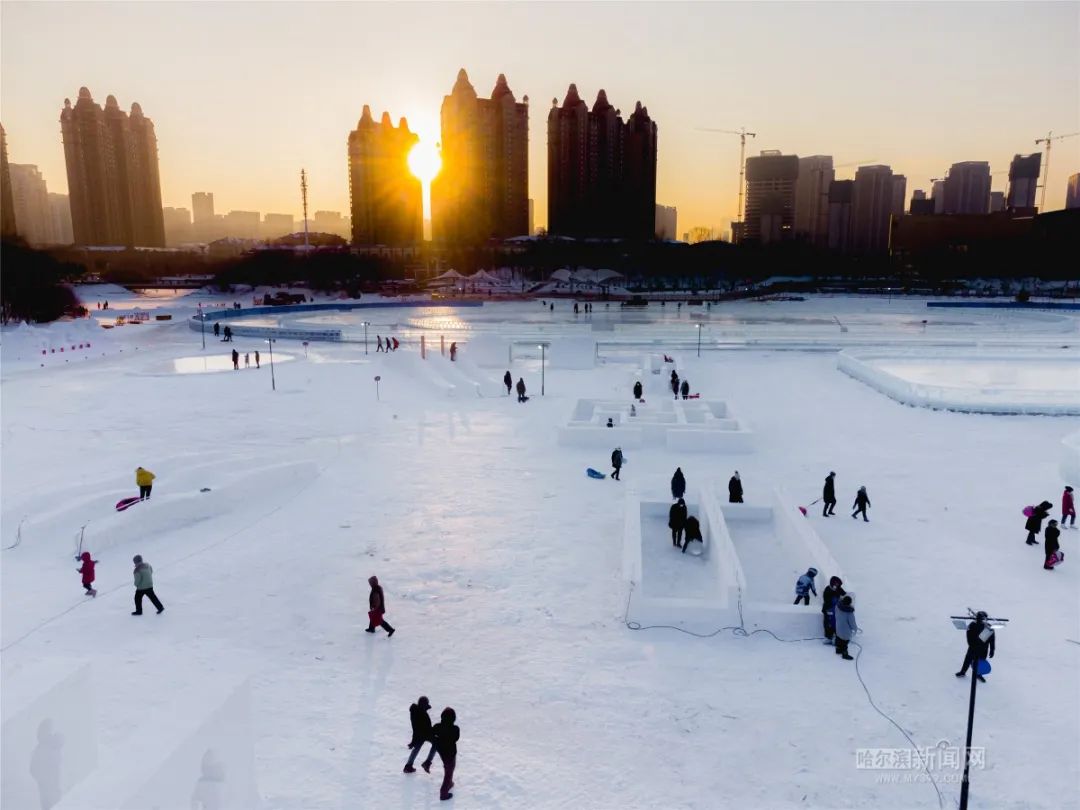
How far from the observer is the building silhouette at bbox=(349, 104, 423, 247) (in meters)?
160

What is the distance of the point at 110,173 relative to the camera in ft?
508

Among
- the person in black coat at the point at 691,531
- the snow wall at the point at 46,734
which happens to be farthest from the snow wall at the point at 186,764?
the person in black coat at the point at 691,531

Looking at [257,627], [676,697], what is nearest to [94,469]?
[257,627]

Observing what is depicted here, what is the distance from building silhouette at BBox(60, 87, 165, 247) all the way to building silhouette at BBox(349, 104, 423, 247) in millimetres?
49194

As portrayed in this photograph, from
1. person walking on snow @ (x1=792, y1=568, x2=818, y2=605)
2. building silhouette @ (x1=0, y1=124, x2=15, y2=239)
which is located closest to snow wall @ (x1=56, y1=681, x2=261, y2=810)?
person walking on snow @ (x1=792, y1=568, x2=818, y2=605)

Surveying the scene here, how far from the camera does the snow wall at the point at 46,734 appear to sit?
5914mm

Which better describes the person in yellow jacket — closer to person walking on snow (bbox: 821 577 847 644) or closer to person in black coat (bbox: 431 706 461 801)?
person in black coat (bbox: 431 706 461 801)

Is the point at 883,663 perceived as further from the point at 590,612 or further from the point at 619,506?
the point at 619,506

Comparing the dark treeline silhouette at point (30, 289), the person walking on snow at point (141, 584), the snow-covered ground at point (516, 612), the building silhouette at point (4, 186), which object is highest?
the building silhouette at point (4, 186)

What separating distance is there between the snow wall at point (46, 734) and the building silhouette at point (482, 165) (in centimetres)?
15147

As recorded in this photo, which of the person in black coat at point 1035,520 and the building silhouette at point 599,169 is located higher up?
the building silhouette at point 599,169

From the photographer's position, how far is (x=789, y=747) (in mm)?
7891

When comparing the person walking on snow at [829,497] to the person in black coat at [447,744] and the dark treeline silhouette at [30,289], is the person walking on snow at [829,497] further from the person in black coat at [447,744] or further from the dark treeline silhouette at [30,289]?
the dark treeline silhouette at [30,289]

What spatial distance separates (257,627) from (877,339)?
47766 mm
